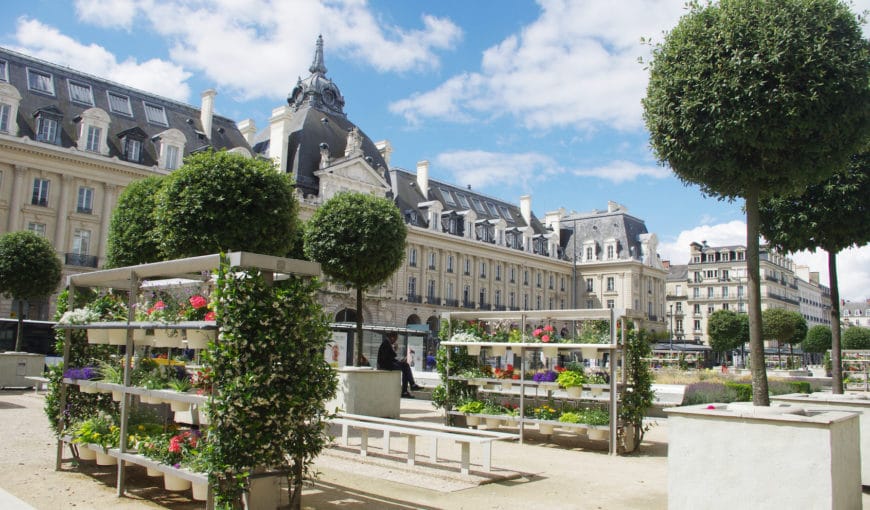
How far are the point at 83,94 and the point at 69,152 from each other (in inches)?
183

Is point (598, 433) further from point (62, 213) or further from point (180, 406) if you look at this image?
point (62, 213)

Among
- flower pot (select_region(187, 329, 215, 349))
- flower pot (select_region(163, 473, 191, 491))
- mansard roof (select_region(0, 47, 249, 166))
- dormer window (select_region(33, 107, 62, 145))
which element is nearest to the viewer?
flower pot (select_region(163, 473, 191, 491))

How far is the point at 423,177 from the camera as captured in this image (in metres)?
62.0

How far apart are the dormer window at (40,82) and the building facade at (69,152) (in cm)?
5

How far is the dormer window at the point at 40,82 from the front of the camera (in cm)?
3794

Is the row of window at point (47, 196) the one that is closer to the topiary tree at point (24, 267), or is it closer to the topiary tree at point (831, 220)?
the topiary tree at point (24, 267)

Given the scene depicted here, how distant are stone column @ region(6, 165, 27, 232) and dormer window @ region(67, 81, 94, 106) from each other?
220 inches

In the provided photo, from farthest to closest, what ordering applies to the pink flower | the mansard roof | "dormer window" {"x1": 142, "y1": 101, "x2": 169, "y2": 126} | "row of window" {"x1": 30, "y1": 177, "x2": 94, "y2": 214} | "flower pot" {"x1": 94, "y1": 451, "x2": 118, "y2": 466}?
"dormer window" {"x1": 142, "y1": 101, "x2": 169, "y2": 126}, the mansard roof, "row of window" {"x1": 30, "y1": 177, "x2": 94, "y2": 214}, "flower pot" {"x1": 94, "y1": 451, "x2": 118, "y2": 466}, the pink flower

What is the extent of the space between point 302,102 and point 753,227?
171ft

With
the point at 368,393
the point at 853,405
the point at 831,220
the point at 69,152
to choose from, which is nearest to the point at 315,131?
the point at 69,152

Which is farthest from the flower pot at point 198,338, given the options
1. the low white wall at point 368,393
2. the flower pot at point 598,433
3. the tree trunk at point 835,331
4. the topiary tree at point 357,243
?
the tree trunk at point 835,331

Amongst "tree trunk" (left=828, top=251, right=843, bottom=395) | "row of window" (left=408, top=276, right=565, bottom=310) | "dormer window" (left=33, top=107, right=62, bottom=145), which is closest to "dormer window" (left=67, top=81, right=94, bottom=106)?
"dormer window" (left=33, top=107, right=62, bottom=145)

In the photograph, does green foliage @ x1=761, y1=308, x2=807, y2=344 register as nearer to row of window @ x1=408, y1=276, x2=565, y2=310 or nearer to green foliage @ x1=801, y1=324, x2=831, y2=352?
green foliage @ x1=801, y1=324, x2=831, y2=352

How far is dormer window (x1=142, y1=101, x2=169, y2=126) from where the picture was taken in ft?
141
